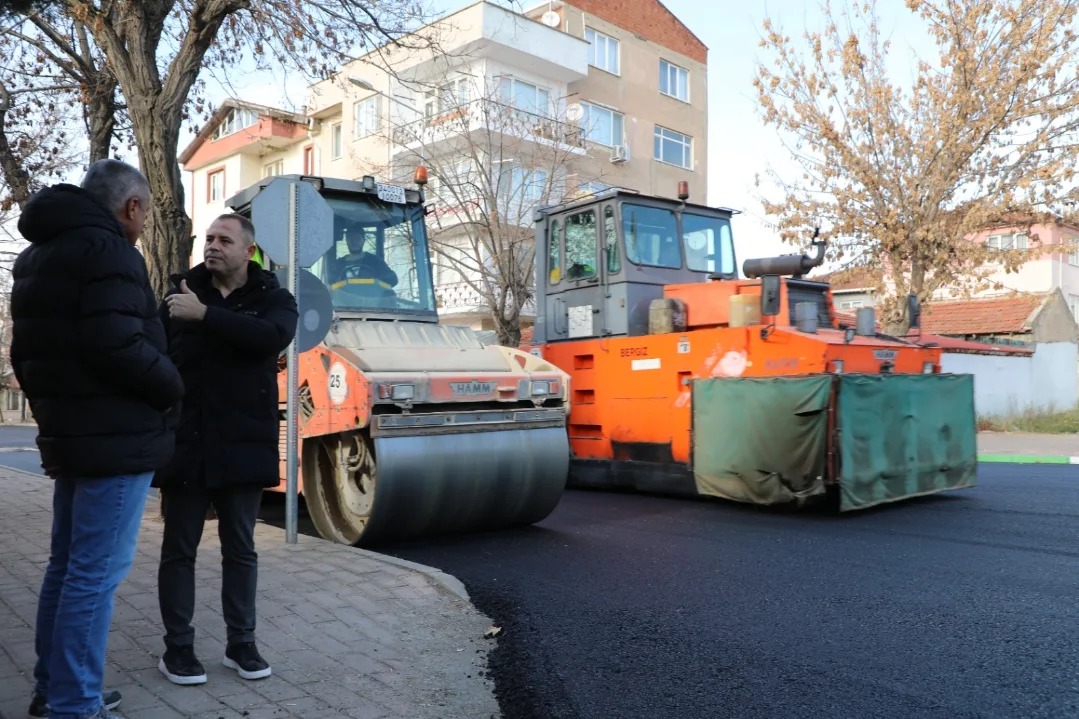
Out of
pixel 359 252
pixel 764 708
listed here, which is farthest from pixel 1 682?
pixel 359 252

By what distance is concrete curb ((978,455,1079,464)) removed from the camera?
48.5ft

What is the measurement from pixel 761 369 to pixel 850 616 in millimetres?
4045

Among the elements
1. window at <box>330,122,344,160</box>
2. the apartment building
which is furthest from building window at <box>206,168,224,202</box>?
window at <box>330,122,344,160</box>

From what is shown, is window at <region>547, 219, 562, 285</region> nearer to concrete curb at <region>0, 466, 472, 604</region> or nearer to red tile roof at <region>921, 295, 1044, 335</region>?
concrete curb at <region>0, 466, 472, 604</region>

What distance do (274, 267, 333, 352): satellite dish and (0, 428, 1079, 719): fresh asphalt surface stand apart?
1.62 meters

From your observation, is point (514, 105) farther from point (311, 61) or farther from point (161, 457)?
point (161, 457)

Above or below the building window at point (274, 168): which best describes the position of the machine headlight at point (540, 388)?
below

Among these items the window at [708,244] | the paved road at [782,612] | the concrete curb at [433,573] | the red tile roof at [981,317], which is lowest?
the paved road at [782,612]

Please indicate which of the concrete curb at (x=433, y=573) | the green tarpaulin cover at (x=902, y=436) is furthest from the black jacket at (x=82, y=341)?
the green tarpaulin cover at (x=902, y=436)

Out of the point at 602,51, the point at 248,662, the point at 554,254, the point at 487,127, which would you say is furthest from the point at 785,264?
the point at 602,51

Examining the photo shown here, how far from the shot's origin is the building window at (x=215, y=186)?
136 ft

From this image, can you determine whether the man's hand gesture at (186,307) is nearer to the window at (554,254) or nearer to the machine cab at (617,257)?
the machine cab at (617,257)

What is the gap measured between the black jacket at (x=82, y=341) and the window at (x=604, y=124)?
84.8 feet

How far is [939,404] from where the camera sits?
913 centimetres
